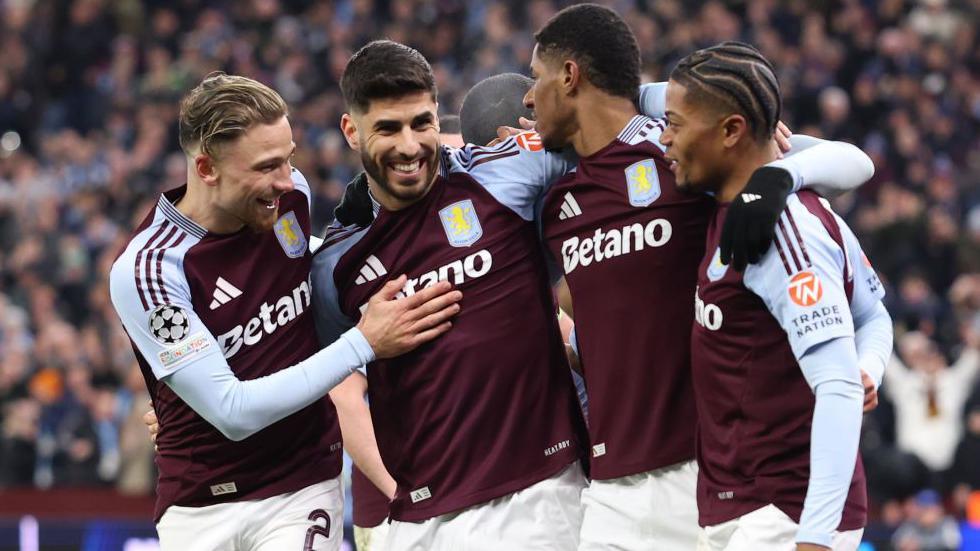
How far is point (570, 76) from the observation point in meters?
5.13

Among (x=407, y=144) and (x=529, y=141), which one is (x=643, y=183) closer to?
(x=529, y=141)

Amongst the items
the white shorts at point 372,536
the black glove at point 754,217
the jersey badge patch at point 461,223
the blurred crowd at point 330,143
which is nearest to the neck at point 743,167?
the black glove at point 754,217

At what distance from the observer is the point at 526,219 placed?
5336 mm

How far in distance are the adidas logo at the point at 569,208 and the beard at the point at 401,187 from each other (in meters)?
0.48

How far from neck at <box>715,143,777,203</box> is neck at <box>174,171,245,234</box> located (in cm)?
181

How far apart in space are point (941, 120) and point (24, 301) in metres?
10.1

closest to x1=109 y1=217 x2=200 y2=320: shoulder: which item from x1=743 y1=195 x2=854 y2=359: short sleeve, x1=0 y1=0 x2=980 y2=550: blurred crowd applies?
x1=743 y1=195 x2=854 y2=359: short sleeve

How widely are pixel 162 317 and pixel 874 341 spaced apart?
2355 mm

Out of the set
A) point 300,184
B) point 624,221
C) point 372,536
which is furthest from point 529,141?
point 372,536

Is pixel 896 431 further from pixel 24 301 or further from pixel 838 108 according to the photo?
pixel 24 301

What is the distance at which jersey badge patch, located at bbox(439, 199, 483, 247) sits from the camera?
17.2ft

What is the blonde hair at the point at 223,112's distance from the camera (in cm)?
518

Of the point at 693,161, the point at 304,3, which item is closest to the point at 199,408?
the point at 693,161

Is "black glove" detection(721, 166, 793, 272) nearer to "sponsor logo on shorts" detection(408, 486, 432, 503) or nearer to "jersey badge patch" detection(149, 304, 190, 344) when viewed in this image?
"sponsor logo on shorts" detection(408, 486, 432, 503)
